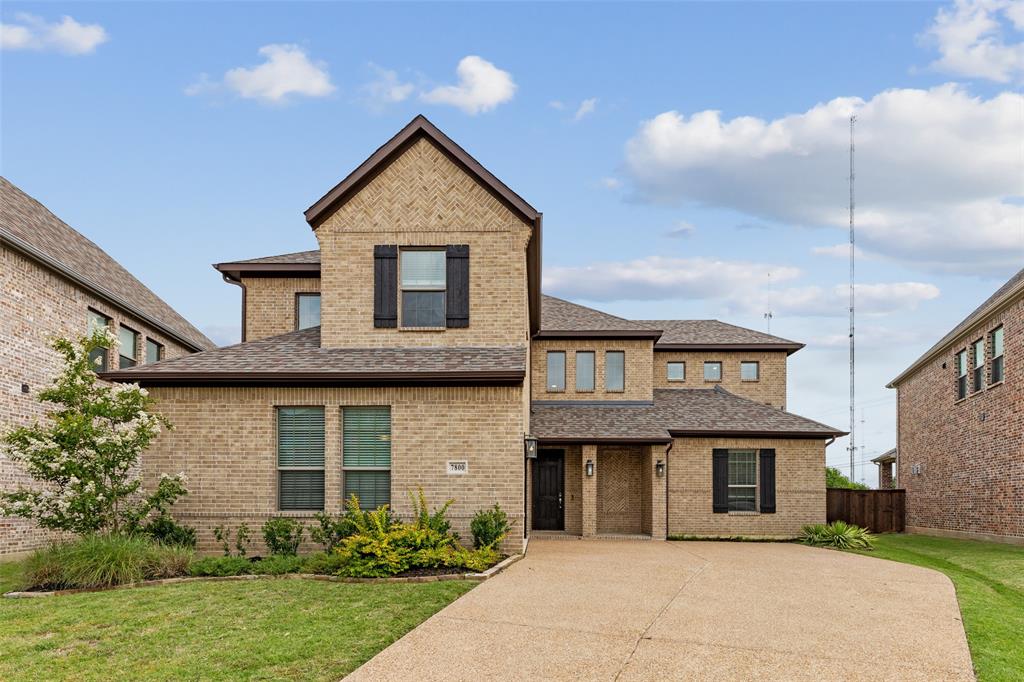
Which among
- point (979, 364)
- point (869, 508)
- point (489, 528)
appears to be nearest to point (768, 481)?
point (979, 364)

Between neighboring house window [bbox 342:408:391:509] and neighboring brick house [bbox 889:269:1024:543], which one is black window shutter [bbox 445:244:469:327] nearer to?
neighboring house window [bbox 342:408:391:509]

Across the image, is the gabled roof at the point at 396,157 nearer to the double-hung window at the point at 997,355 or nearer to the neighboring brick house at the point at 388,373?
the neighboring brick house at the point at 388,373

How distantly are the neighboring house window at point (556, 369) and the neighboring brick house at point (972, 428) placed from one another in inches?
476

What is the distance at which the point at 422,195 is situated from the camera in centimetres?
1808

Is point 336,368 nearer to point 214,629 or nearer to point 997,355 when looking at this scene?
point 214,629

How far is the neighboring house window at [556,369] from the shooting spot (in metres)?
27.6

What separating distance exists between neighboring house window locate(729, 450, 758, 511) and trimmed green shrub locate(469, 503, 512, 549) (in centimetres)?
1130

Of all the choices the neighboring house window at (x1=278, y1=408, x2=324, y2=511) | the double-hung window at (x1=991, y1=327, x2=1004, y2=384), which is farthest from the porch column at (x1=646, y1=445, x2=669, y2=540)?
the neighboring house window at (x1=278, y1=408, x2=324, y2=511)

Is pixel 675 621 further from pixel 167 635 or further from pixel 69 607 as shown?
pixel 69 607

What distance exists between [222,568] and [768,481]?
1637 centimetres

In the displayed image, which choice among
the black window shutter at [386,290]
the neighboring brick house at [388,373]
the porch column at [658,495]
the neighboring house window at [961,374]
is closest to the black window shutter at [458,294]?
the neighboring brick house at [388,373]

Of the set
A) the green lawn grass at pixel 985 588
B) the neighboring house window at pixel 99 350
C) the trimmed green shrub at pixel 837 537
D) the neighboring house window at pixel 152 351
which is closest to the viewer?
the green lawn grass at pixel 985 588

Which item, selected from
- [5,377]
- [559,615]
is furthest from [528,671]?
[5,377]

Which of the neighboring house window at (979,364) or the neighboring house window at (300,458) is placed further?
the neighboring house window at (979,364)
